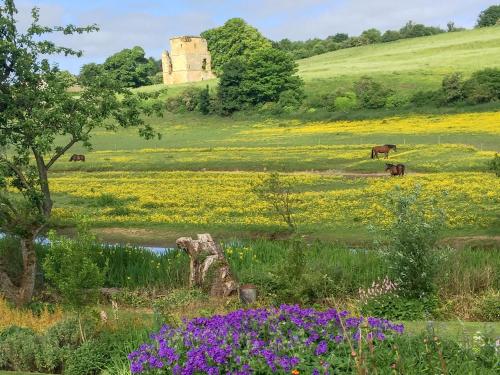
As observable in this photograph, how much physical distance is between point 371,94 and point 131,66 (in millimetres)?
81057

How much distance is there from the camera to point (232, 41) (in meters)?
140

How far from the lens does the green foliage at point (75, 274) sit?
1119cm

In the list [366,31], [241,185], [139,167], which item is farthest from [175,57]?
[241,185]

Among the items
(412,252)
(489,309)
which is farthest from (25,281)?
(489,309)

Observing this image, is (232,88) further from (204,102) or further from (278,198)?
(278,198)

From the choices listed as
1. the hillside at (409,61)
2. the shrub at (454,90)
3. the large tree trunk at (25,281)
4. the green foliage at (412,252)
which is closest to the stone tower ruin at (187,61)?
the hillside at (409,61)

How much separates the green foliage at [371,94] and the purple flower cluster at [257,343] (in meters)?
75.5

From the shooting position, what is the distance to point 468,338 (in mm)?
8586

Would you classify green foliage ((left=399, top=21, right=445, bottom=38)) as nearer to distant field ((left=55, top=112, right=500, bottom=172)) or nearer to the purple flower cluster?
distant field ((left=55, top=112, right=500, bottom=172))

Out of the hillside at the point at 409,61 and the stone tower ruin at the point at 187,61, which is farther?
the stone tower ruin at the point at 187,61

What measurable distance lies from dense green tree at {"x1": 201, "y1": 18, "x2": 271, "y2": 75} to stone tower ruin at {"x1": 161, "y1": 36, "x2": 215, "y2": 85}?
2796 millimetres

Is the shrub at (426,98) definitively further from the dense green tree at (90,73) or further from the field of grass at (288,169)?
the dense green tree at (90,73)

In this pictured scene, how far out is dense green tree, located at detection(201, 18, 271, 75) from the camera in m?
136

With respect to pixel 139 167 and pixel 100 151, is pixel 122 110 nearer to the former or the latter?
pixel 139 167
